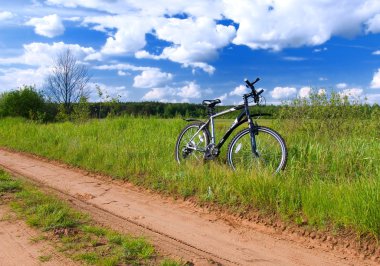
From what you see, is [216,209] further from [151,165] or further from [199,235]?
[151,165]

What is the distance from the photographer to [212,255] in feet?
14.7

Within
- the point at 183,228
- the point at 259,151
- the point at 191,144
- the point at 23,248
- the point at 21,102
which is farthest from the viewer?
the point at 21,102

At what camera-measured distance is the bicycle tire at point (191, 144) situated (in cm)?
845

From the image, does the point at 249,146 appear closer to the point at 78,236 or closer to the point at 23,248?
the point at 78,236

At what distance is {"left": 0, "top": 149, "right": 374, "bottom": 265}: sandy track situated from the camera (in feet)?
14.7

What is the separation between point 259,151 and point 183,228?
246 centimetres

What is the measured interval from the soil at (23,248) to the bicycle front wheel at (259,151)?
3.52 metres

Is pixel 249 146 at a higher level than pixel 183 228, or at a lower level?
higher

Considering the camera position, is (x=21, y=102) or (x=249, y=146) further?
(x=21, y=102)

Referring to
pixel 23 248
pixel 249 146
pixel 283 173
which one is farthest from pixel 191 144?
pixel 23 248

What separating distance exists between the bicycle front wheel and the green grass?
9.43ft

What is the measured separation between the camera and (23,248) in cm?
441

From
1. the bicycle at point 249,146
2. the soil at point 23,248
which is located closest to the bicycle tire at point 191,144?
the bicycle at point 249,146

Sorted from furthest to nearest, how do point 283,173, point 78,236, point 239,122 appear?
point 239,122, point 283,173, point 78,236
